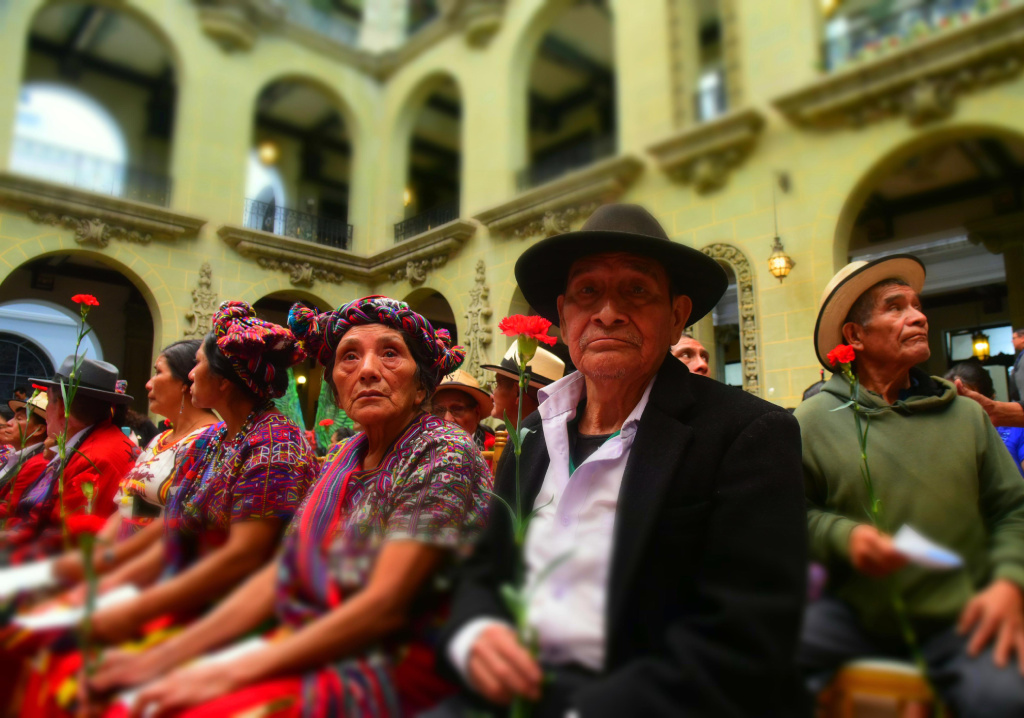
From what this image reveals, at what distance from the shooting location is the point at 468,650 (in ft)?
2.15

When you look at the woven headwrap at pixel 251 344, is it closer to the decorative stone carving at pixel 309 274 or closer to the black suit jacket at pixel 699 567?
the black suit jacket at pixel 699 567

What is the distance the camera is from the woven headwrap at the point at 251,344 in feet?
6.36

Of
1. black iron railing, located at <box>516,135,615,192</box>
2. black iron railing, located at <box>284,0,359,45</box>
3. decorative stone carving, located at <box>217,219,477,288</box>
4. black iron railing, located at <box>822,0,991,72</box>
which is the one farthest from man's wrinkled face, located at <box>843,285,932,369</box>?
black iron railing, located at <box>284,0,359,45</box>

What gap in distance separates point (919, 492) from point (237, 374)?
5.95ft

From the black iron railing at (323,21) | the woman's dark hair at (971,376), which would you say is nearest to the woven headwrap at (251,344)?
the woman's dark hair at (971,376)

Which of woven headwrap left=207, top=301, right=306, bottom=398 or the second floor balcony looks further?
the second floor balcony

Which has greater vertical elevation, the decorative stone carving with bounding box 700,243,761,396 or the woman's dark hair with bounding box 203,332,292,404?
the decorative stone carving with bounding box 700,243,761,396

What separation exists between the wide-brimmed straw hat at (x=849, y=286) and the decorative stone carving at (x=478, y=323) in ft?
17.6

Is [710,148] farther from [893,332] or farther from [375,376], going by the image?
[375,376]

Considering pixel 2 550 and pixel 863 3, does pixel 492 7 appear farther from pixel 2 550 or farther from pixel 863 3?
pixel 2 550

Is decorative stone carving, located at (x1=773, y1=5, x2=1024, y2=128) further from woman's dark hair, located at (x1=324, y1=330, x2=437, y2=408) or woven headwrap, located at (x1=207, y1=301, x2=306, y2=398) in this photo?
woven headwrap, located at (x1=207, y1=301, x2=306, y2=398)

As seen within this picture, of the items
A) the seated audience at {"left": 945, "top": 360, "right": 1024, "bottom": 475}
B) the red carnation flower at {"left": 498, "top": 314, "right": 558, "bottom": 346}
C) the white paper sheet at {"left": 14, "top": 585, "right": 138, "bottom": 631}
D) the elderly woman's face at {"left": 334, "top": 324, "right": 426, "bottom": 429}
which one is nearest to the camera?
the white paper sheet at {"left": 14, "top": 585, "right": 138, "bottom": 631}

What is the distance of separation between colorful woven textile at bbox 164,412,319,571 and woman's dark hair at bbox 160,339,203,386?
679mm

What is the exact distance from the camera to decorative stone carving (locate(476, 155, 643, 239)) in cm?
630
